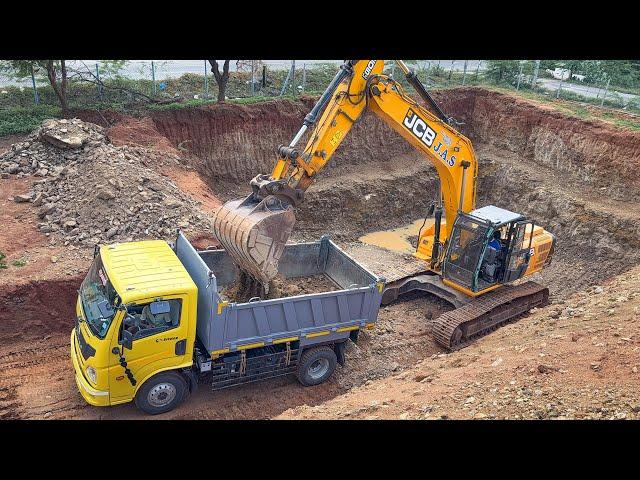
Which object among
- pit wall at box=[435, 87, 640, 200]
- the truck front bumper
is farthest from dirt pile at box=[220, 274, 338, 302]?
pit wall at box=[435, 87, 640, 200]

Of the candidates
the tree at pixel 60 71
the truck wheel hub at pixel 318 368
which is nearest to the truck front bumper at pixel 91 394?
the truck wheel hub at pixel 318 368

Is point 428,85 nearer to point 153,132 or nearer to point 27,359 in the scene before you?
point 153,132

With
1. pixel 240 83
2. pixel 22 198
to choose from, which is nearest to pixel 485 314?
pixel 22 198

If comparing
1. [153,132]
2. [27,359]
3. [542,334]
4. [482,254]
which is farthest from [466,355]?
[153,132]

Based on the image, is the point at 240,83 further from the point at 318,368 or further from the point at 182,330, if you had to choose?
the point at 182,330

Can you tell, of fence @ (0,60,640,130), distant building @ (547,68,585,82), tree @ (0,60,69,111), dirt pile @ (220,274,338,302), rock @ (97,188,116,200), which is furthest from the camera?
distant building @ (547,68,585,82)

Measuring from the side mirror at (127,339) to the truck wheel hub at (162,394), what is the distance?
95 centimetres

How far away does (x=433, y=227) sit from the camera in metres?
13.6

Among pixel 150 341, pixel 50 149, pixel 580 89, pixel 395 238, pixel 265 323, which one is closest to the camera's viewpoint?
pixel 150 341

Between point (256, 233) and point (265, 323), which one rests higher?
point (256, 233)

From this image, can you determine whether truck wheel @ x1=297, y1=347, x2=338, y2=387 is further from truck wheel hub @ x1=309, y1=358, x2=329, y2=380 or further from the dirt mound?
the dirt mound

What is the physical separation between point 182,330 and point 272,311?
1.38 metres

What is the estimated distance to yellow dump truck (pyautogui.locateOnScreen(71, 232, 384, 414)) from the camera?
800cm

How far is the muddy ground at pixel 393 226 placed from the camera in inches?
335
